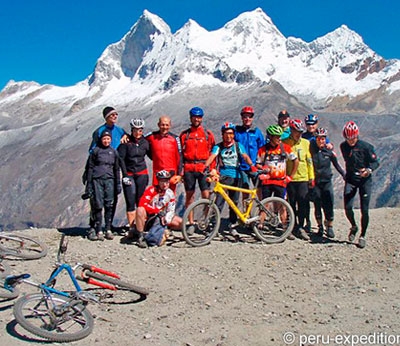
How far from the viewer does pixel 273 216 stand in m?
8.01

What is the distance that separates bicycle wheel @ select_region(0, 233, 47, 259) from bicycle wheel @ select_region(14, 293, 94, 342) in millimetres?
2471

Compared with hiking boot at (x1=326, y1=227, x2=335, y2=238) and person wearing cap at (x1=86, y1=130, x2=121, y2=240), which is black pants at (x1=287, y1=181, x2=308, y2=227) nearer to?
hiking boot at (x1=326, y1=227, x2=335, y2=238)

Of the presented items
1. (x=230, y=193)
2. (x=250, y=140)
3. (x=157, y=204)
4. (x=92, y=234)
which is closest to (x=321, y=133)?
(x=250, y=140)

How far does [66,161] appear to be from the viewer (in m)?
131

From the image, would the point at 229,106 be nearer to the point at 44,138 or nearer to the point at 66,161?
the point at 66,161

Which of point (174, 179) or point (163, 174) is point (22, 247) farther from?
point (174, 179)

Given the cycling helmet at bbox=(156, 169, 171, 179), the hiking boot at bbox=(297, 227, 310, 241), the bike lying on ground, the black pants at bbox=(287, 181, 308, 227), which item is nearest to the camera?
the bike lying on ground

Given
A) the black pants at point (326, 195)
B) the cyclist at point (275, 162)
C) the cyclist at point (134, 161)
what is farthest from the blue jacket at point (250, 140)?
the cyclist at point (134, 161)

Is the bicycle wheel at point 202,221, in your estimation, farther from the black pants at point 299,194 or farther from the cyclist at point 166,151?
the black pants at point 299,194

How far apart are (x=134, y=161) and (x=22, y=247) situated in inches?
98.0

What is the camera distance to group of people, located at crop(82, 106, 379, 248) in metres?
7.80

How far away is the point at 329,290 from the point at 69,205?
11225 cm

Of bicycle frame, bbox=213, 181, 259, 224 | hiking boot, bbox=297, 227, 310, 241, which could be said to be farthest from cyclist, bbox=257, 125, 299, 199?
hiking boot, bbox=297, 227, 310, 241

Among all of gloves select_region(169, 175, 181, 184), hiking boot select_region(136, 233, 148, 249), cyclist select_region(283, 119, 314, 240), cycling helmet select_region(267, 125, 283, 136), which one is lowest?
hiking boot select_region(136, 233, 148, 249)
